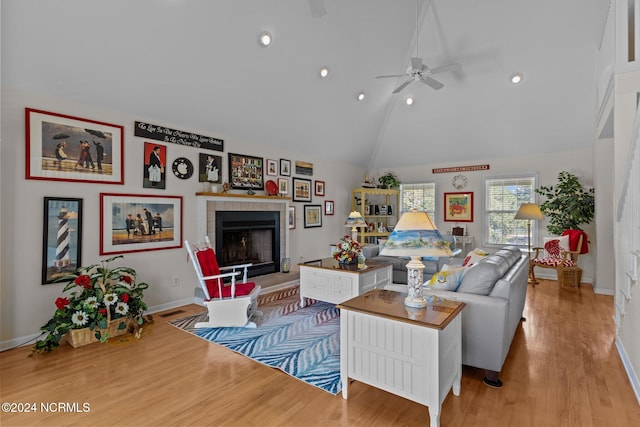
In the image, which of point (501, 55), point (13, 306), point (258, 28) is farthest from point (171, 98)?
point (501, 55)

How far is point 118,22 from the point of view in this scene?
3002 mm

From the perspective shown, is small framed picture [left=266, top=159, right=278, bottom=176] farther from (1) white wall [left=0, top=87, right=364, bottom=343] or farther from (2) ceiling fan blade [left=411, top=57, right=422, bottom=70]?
(2) ceiling fan blade [left=411, top=57, right=422, bottom=70]

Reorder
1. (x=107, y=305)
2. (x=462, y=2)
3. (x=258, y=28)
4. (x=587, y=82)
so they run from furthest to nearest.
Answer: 1. (x=587, y=82)
2. (x=462, y=2)
3. (x=258, y=28)
4. (x=107, y=305)

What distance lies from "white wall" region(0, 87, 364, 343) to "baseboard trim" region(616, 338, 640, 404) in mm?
4621

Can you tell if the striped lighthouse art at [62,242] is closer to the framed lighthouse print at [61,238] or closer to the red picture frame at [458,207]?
the framed lighthouse print at [61,238]

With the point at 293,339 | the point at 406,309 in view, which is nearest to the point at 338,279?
the point at 293,339

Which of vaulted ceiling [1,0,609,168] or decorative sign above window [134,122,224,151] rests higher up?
vaulted ceiling [1,0,609,168]

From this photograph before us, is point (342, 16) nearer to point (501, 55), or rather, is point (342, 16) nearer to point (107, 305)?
point (501, 55)

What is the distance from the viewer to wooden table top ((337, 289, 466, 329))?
1.92m

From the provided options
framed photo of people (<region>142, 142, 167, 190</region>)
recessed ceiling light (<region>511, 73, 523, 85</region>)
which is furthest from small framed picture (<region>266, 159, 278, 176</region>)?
recessed ceiling light (<region>511, 73, 523, 85</region>)

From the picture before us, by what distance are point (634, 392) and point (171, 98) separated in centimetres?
515

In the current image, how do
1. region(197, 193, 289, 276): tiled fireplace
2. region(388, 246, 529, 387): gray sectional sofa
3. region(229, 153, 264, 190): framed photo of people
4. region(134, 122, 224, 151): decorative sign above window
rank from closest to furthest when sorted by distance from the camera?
1. region(388, 246, 529, 387): gray sectional sofa
2. region(134, 122, 224, 151): decorative sign above window
3. region(197, 193, 289, 276): tiled fireplace
4. region(229, 153, 264, 190): framed photo of people

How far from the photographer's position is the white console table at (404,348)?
1891mm

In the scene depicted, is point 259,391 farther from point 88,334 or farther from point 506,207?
point 506,207
